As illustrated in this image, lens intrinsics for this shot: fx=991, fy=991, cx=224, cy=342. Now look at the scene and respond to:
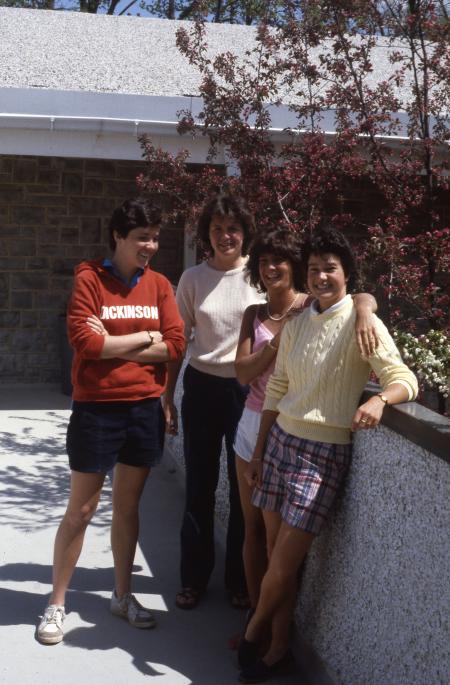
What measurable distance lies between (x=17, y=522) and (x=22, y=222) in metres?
5.64

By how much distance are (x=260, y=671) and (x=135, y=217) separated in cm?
187

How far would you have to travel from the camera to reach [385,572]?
10.3 ft

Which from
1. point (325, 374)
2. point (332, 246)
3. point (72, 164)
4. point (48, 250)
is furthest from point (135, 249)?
point (72, 164)

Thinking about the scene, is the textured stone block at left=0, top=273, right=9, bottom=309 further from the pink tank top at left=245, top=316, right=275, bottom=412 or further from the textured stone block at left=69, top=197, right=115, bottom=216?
the pink tank top at left=245, top=316, right=275, bottom=412

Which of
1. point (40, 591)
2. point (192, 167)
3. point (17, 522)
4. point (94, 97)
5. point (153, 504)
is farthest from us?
point (192, 167)

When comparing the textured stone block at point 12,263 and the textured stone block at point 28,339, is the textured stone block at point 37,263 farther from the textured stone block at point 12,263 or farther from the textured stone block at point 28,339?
the textured stone block at point 28,339

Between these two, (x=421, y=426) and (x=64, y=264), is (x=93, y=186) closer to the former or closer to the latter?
(x=64, y=264)

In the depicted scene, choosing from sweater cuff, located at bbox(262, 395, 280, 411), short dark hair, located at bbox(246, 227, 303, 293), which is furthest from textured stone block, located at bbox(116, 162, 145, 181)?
sweater cuff, located at bbox(262, 395, 280, 411)

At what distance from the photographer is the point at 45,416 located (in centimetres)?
933

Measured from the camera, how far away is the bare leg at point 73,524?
13.5 feet

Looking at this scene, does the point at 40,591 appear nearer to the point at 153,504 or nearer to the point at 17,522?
the point at 17,522

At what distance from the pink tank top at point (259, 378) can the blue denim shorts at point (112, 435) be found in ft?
1.45

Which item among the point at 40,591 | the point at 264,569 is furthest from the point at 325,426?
the point at 40,591

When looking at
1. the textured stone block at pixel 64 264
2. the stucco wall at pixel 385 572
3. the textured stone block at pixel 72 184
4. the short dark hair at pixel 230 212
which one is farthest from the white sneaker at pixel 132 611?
the textured stone block at pixel 72 184
